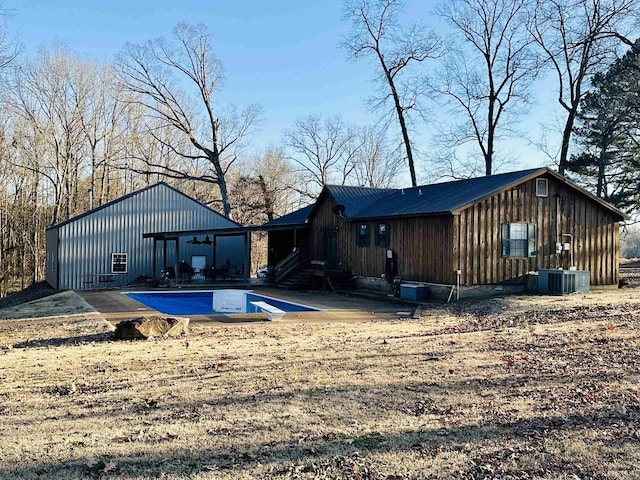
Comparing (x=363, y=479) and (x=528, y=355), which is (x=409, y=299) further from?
(x=363, y=479)

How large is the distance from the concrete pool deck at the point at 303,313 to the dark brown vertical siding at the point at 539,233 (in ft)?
8.85

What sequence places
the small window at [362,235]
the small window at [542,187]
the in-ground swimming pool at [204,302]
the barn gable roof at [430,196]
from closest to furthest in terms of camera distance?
the in-ground swimming pool at [204,302] < the barn gable roof at [430,196] < the small window at [542,187] < the small window at [362,235]

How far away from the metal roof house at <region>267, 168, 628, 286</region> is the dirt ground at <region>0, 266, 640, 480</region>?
646 cm

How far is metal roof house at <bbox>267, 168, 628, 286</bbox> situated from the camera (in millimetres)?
16328

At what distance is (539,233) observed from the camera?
57.0ft

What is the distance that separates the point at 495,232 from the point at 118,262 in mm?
17520

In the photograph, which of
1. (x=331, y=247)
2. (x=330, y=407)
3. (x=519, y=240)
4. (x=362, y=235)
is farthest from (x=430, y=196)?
(x=330, y=407)

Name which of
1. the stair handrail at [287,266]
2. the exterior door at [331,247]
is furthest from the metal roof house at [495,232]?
the stair handrail at [287,266]

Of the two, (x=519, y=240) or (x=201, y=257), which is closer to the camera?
(x=519, y=240)

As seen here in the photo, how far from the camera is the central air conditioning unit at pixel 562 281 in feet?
52.4

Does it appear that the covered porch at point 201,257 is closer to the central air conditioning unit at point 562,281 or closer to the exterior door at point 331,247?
the exterior door at point 331,247

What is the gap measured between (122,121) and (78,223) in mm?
15476

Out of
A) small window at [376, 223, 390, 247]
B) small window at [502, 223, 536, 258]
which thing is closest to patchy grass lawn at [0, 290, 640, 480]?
small window at [502, 223, 536, 258]

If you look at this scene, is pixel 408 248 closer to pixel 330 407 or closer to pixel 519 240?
pixel 519 240
